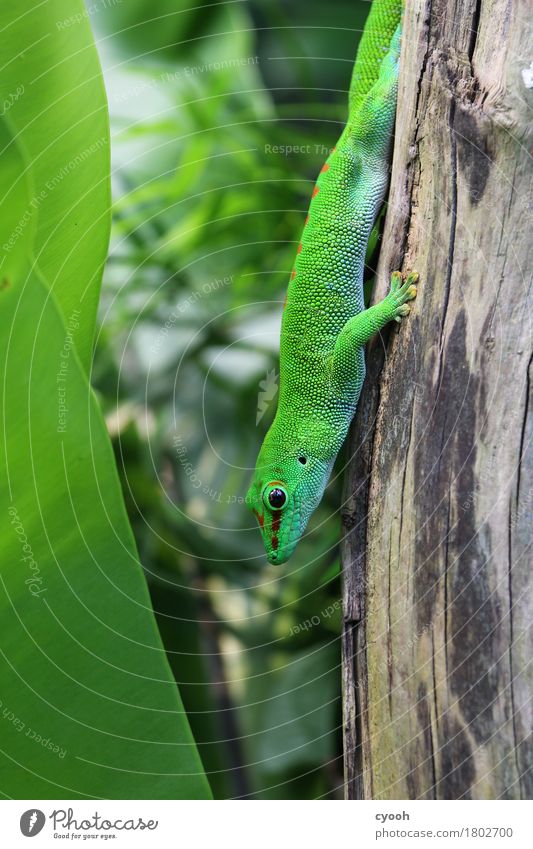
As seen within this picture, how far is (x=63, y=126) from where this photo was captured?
4.08 ft

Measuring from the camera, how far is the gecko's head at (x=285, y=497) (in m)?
1.41

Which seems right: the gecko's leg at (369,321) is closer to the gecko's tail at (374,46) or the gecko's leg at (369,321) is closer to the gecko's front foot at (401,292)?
the gecko's front foot at (401,292)

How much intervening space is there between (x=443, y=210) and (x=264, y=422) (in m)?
0.84

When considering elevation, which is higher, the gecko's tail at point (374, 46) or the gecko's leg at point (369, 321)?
the gecko's tail at point (374, 46)

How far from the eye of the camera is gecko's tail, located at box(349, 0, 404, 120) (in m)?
1.46

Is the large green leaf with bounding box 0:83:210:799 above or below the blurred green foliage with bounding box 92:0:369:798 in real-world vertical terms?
below

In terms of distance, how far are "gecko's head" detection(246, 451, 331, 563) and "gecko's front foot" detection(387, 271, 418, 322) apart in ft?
1.29

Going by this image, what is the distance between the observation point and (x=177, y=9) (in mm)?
1844

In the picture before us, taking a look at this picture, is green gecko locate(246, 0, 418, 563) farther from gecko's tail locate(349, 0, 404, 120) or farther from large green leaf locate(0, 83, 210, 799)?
large green leaf locate(0, 83, 210, 799)

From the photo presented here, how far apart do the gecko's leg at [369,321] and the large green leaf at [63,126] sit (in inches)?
18.8
